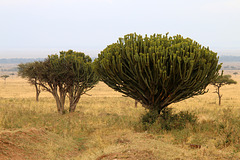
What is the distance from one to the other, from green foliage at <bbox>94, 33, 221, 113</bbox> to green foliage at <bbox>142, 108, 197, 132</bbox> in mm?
589

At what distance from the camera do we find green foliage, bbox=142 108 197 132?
36.4 ft

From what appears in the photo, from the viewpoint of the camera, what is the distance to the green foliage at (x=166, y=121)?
11.1m

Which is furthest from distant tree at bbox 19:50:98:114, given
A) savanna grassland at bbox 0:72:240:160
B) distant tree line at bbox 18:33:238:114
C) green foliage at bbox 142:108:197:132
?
green foliage at bbox 142:108:197:132

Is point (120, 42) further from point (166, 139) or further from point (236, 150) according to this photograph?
point (236, 150)

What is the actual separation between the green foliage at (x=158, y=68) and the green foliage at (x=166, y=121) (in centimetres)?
59

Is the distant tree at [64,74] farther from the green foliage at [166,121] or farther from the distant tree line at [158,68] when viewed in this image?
the green foliage at [166,121]

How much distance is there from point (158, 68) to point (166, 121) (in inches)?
105

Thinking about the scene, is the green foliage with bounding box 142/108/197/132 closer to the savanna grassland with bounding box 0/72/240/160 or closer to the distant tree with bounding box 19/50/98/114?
the savanna grassland with bounding box 0/72/240/160

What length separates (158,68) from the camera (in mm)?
10492

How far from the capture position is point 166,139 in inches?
376

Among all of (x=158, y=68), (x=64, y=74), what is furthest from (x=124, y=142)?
(x=64, y=74)

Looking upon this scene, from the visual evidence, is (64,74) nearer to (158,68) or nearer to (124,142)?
(158,68)

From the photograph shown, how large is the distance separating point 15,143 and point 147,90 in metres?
6.17

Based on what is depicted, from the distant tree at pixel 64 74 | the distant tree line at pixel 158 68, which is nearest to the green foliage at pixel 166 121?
the distant tree line at pixel 158 68
